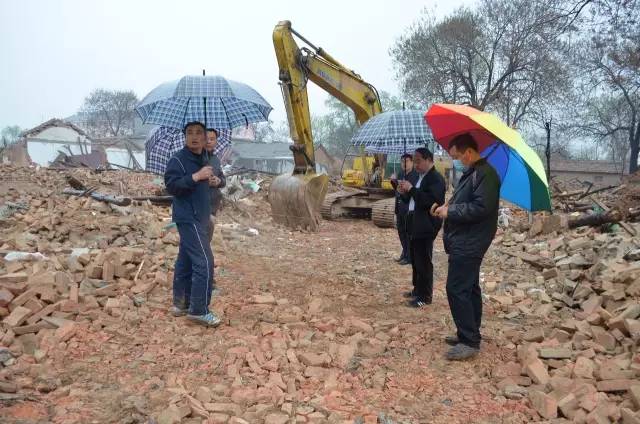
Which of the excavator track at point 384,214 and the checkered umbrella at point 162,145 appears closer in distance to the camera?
the checkered umbrella at point 162,145

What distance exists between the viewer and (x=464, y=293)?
3955 mm

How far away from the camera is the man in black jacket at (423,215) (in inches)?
204

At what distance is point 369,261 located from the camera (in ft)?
26.5

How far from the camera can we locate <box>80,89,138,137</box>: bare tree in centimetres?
5269

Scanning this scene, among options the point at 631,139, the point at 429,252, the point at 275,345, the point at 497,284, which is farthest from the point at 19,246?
the point at 631,139

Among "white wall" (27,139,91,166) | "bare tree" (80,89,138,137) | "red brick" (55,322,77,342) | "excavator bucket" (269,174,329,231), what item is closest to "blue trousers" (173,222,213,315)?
"red brick" (55,322,77,342)

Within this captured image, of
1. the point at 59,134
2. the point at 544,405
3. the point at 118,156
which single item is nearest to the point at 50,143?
the point at 59,134

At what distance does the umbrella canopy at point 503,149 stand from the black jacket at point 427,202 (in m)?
1.03

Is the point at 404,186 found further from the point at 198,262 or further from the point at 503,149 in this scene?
the point at 198,262

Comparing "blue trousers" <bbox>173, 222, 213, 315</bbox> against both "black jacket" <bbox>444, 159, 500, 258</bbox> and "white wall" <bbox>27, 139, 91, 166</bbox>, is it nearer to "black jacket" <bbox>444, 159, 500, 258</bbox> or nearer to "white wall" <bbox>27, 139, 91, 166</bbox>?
"black jacket" <bbox>444, 159, 500, 258</bbox>

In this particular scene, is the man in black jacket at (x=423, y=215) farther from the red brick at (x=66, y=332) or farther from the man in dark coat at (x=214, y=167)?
the red brick at (x=66, y=332)

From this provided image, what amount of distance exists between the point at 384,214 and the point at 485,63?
16.8 metres

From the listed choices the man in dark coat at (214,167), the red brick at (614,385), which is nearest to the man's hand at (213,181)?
the man in dark coat at (214,167)

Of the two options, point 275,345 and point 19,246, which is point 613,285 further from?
point 19,246
